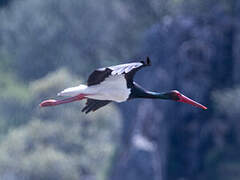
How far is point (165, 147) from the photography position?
74.8ft

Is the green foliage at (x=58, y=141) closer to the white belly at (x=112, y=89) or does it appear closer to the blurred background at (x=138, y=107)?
the blurred background at (x=138, y=107)

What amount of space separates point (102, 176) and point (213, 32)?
5694mm

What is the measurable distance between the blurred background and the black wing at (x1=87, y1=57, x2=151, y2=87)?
11.1m

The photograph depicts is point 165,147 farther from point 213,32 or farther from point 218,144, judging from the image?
point 213,32

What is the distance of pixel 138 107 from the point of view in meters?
23.1

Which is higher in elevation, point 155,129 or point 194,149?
point 155,129

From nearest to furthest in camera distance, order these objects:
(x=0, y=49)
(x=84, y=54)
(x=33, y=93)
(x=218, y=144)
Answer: (x=33, y=93) < (x=218, y=144) < (x=0, y=49) < (x=84, y=54)

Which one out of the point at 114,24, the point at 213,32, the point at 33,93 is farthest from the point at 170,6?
the point at 33,93

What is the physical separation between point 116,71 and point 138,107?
14867mm

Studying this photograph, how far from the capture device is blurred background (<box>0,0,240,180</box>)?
21.3m

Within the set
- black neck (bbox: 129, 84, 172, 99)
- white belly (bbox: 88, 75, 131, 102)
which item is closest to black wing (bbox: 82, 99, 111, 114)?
white belly (bbox: 88, 75, 131, 102)

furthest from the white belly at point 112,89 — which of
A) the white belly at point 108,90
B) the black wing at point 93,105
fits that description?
the black wing at point 93,105

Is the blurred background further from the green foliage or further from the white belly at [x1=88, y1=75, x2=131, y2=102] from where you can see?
the white belly at [x1=88, y1=75, x2=131, y2=102]

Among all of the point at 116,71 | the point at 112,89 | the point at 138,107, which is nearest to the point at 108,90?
the point at 112,89
